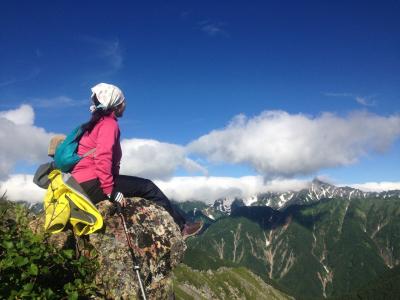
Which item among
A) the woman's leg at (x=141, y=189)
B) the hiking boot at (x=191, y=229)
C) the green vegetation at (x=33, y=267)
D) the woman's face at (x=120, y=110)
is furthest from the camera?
the hiking boot at (x=191, y=229)

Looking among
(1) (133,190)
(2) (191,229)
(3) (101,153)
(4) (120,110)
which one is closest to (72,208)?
(3) (101,153)

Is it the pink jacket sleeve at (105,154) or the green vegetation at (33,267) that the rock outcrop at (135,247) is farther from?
the pink jacket sleeve at (105,154)

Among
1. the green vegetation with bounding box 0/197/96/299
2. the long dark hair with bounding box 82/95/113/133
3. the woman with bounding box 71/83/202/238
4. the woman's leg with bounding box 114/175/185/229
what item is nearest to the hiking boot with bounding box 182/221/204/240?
the woman's leg with bounding box 114/175/185/229

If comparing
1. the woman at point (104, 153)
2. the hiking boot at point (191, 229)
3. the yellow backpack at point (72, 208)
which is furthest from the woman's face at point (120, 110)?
the hiking boot at point (191, 229)

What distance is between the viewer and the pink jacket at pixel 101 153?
10.7m

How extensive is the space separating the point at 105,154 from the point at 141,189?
2127 millimetres

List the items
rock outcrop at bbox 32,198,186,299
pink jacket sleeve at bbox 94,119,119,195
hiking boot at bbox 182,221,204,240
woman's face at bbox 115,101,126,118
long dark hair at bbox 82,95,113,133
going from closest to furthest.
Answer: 1. rock outcrop at bbox 32,198,186,299
2. pink jacket sleeve at bbox 94,119,119,195
3. long dark hair at bbox 82,95,113,133
4. woman's face at bbox 115,101,126,118
5. hiking boot at bbox 182,221,204,240

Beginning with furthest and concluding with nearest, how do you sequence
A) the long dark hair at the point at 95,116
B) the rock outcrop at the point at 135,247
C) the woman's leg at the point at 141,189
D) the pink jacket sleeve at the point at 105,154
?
the woman's leg at the point at 141,189
the long dark hair at the point at 95,116
the pink jacket sleeve at the point at 105,154
the rock outcrop at the point at 135,247

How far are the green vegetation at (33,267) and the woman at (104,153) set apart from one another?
177cm

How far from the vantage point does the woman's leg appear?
12.0 metres

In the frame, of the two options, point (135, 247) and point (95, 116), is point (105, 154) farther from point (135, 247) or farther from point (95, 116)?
point (135, 247)

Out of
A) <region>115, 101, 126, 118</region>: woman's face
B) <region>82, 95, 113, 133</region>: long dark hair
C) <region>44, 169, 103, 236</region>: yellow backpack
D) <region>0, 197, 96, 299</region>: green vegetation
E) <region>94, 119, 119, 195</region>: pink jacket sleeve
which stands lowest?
<region>0, 197, 96, 299</region>: green vegetation

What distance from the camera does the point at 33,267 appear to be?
771 centimetres

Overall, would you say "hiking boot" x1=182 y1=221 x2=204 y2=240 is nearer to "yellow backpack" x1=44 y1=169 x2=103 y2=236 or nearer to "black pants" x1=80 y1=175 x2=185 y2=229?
"black pants" x1=80 y1=175 x2=185 y2=229
